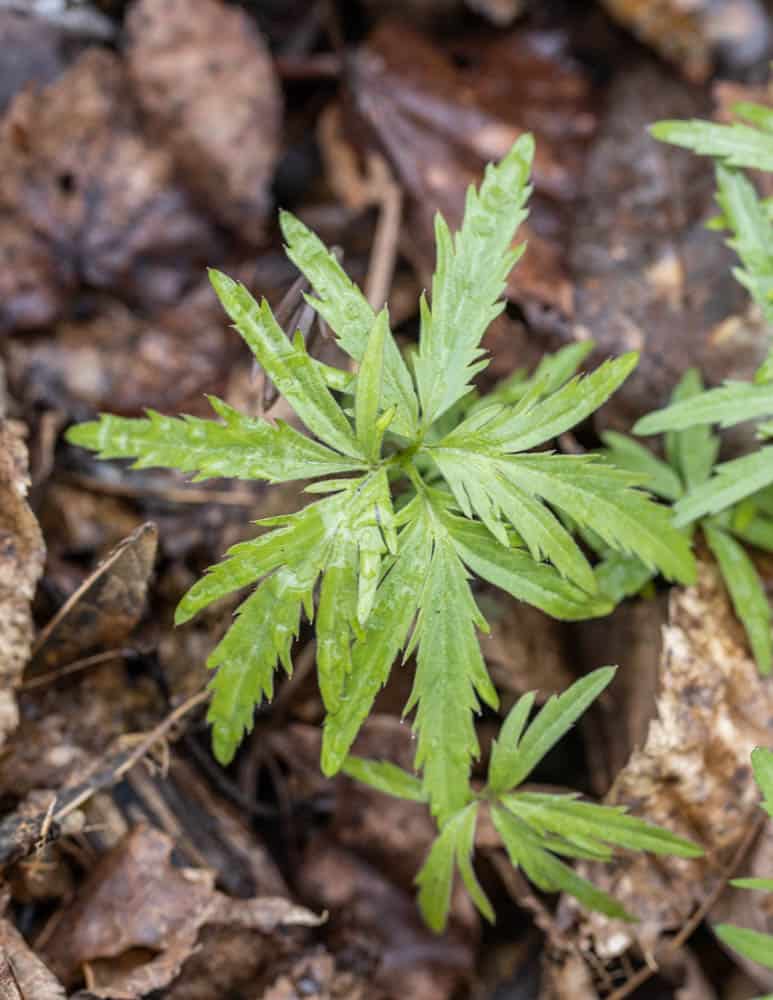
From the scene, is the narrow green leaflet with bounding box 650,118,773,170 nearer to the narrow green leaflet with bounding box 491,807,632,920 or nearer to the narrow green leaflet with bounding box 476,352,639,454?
A: the narrow green leaflet with bounding box 476,352,639,454

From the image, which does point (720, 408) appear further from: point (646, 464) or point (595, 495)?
point (595, 495)

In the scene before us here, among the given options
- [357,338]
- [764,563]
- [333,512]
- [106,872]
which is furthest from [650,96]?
[106,872]

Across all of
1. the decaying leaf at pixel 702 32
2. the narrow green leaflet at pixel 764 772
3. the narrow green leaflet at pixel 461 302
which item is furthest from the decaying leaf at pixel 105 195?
the narrow green leaflet at pixel 764 772

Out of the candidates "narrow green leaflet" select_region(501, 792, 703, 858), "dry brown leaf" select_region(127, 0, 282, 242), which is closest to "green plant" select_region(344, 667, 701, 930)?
"narrow green leaflet" select_region(501, 792, 703, 858)

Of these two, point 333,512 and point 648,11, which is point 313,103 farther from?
point 333,512

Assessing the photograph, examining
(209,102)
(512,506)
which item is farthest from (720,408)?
(209,102)

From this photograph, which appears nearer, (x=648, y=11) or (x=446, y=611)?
(x=446, y=611)
